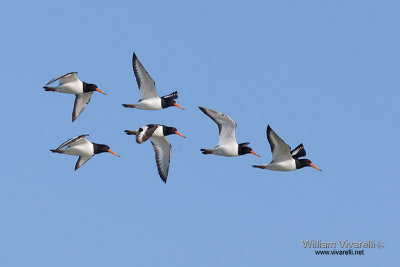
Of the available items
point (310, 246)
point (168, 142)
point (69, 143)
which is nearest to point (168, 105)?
point (168, 142)

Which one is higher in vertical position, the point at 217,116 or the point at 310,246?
the point at 217,116

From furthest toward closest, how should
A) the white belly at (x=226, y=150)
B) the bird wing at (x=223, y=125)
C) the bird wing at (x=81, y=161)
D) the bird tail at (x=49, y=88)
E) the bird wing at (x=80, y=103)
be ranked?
the bird wing at (x=80, y=103) < the bird wing at (x=81, y=161) < the bird tail at (x=49, y=88) < the white belly at (x=226, y=150) < the bird wing at (x=223, y=125)

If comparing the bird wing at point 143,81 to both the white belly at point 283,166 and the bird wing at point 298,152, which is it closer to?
the white belly at point 283,166

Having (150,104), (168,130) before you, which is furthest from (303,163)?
(150,104)

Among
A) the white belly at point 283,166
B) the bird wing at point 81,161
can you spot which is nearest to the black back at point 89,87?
the bird wing at point 81,161

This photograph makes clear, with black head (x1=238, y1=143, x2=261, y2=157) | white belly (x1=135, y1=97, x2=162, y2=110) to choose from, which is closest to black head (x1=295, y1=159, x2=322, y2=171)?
black head (x1=238, y1=143, x2=261, y2=157)

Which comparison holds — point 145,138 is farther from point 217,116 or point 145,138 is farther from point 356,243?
point 356,243

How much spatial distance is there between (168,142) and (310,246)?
6721mm

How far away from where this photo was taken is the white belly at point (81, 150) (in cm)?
2450

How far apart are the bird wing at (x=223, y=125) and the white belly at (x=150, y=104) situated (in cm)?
258

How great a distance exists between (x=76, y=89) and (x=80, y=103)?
1.25m

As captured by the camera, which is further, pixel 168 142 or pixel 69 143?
pixel 168 142

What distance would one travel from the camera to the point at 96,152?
25.6 metres

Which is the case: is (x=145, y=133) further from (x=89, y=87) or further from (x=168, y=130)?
(x=89, y=87)
